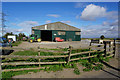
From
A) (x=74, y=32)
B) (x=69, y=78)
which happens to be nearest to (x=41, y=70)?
(x=69, y=78)

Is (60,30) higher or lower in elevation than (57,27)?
lower

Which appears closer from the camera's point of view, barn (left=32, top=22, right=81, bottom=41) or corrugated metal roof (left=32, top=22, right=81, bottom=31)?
barn (left=32, top=22, right=81, bottom=41)

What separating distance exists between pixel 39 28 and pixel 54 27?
5.24 meters

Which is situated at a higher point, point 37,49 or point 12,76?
point 37,49

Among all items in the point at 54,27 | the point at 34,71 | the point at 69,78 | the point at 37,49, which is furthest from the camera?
the point at 54,27

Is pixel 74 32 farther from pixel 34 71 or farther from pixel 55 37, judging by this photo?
pixel 34 71

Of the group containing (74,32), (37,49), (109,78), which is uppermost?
(74,32)

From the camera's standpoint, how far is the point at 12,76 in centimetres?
385

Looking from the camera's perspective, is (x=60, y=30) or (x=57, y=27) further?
(x=57, y=27)

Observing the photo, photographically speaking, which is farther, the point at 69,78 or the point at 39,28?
the point at 39,28

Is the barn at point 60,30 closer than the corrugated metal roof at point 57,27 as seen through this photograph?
Yes

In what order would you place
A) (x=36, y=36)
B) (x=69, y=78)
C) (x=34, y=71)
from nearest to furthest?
(x=69, y=78) < (x=34, y=71) < (x=36, y=36)

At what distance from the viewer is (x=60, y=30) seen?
87.6 ft

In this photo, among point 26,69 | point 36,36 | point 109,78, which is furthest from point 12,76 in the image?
point 36,36
